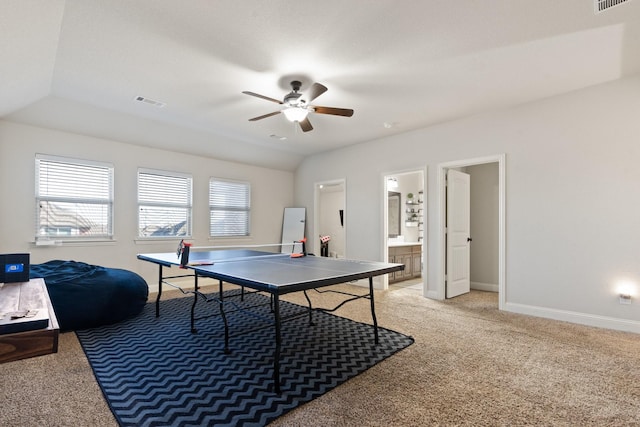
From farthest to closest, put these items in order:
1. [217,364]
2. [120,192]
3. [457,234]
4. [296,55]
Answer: [457,234] < [120,192] < [296,55] < [217,364]

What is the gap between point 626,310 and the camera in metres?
3.43

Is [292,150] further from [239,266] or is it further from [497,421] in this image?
[497,421]

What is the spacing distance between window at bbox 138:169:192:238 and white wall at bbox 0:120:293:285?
0.38ft

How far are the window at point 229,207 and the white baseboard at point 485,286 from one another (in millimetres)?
4459

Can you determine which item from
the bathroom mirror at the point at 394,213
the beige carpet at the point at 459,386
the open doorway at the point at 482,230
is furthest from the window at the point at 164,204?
the open doorway at the point at 482,230

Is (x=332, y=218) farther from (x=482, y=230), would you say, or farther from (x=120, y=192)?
(x=120, y=192)

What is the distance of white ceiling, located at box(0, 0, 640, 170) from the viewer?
233 cm

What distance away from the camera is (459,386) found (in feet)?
7.35

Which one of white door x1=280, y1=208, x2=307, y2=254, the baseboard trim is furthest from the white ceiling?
white door x1=280, y1=208, x2=307, y2=254

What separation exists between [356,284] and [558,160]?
371 centimetres

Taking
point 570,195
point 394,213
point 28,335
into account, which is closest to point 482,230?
point 394,213

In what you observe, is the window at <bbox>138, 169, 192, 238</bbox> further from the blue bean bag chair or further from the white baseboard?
the white baseboard

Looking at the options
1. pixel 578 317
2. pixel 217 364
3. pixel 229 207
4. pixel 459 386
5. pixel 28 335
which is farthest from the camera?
pixel 229 207

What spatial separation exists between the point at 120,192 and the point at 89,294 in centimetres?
211
